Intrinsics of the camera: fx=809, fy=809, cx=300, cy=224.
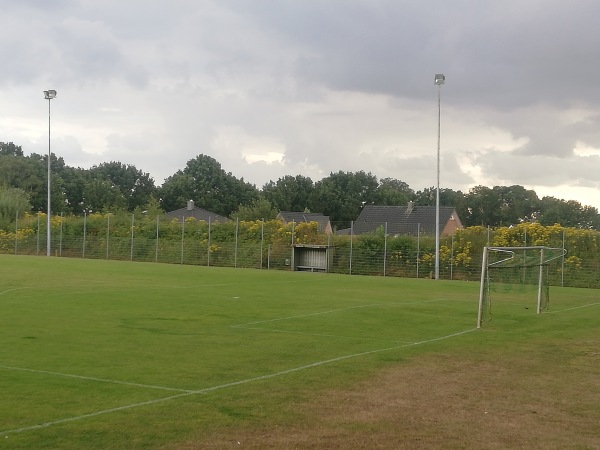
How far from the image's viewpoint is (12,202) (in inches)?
2611

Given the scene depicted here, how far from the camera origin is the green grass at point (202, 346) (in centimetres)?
838

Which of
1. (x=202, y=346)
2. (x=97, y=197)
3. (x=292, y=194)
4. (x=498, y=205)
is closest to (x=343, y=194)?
(x=292, y=194)

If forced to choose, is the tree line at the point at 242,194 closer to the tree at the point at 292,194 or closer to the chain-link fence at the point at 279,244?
the tree at the point at 292,194

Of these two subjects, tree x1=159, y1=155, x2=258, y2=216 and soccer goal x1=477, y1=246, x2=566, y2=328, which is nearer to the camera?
soccer goal x1=477, y1=246, x2=566, y2=328

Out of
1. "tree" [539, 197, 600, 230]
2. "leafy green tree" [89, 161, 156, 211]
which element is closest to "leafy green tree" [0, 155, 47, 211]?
"leafy green tree" [89, 161, 156, 211]

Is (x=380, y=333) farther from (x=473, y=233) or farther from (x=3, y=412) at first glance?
(x=473, y=233)

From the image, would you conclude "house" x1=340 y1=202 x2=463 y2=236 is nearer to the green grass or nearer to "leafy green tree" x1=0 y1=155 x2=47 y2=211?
"leafy green tree" x1=0 y1=155 x2=47 y2=211

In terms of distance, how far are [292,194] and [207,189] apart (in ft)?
46.5

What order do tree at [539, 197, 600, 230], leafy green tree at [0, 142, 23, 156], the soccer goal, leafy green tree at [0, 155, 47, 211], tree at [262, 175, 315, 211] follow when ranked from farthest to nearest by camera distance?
leafy green tree at [0, 142, 23, 156], tree at [262, 175, 315, 211], leafy green tree at [0, 155, 47, 211], tree at [539, 197, 600, 230], the soccer goal

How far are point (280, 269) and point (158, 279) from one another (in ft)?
50.0

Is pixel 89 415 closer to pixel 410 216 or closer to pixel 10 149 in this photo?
pixel 410 216

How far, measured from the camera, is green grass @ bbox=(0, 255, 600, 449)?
330 inches

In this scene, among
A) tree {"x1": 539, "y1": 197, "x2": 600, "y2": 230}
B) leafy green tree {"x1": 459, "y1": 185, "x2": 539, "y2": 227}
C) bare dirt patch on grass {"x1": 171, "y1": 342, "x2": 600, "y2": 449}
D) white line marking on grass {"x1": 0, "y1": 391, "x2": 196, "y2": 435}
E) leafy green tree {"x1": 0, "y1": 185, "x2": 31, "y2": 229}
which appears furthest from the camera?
leafy green tree {"x1": 459, "y1": 185, "x2": 539, "y2": 227}

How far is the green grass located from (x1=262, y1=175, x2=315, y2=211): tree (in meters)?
75.9
